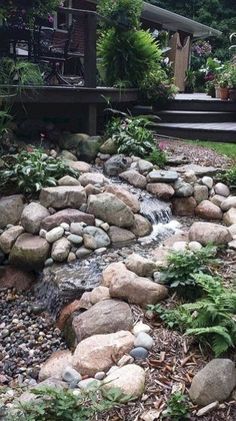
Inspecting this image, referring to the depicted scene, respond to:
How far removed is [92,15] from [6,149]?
7.12 ft

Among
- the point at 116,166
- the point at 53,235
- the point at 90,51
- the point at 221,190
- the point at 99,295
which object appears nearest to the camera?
the point at 99,295

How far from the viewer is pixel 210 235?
12.7 feet

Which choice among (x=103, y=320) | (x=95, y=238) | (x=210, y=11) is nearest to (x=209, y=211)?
(x=95, y=238)

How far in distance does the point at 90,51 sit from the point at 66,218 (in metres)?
3.00

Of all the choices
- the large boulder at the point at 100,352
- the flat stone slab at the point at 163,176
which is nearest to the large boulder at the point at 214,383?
the large boulder at the point at 100,352

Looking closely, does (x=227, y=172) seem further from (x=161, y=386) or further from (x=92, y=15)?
(x=161, y=386)

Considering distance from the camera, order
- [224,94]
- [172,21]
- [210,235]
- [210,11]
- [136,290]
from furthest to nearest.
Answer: [210,11] → [172,21] → [224,94] → [210,235] → [136,290]

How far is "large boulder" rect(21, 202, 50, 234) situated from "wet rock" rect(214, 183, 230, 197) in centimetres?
190

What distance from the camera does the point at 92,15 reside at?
6.18 metres

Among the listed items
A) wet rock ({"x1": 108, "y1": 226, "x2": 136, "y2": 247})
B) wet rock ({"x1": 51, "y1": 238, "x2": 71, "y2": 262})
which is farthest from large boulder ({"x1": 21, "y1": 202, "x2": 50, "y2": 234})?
wet rock ({"x1": 108, "y1": 226, "x2": 136, "y2": 247})

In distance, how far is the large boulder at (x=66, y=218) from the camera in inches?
162

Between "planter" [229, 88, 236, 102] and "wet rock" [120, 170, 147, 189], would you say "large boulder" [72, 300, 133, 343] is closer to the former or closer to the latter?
"wet rock" [120, 170, 147, 189]

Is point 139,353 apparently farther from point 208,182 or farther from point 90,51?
point 90,51

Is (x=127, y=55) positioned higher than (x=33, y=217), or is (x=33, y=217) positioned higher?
(x=127, y=55)
